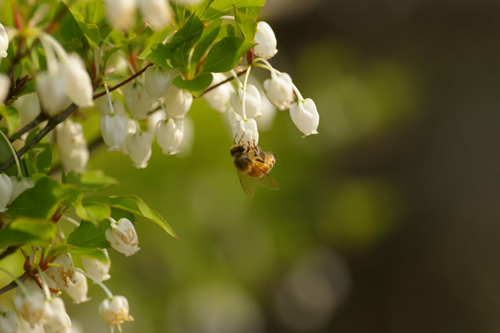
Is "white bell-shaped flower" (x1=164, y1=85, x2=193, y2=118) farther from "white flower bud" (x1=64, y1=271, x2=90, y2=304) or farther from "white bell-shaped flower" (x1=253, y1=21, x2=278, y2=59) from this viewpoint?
"white flower bud" (x1=64, y1=271, x2=90, y2=304)

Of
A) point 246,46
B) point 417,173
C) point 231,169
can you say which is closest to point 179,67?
point 246,46

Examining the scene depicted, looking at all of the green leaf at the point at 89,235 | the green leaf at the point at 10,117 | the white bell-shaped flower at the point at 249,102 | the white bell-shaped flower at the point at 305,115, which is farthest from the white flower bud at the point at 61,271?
the white bell-shaped flower at the point at 305,115

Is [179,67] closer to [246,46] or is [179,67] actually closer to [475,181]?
[246,46]

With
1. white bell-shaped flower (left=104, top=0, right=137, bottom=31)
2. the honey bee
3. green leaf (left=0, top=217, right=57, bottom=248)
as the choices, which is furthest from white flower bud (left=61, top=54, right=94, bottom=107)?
the honey bee

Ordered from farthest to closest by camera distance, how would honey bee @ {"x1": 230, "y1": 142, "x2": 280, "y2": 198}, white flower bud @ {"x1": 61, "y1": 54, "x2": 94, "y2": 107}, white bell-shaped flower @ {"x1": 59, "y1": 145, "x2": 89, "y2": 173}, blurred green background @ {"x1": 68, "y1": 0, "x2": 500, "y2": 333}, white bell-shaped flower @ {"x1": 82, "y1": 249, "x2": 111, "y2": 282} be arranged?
blurred green background @ {"x1": 68, "y1": 0, "x2": 500, "y2": 333} < honey bee @ {"x1": 230, "y1": 142, "x2": 280, "y2": 198} < white bell-shaped flower @ {"x1": 59, "y1": 145, "x2": 89, "y2": 173} < white bell-shaped flower @ {"x1": 82, "y1": 249, "x2": 111, "y2": 282} < white flower bud @ {"x1": 61, "y1": 54, "x2": 94, "y2": 107}

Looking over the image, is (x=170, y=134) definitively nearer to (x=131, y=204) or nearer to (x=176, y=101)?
(x=176, y=101)

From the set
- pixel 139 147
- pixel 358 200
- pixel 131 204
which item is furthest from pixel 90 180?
pixel 358 200
